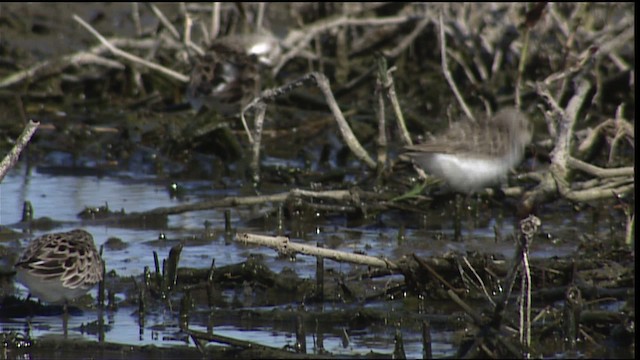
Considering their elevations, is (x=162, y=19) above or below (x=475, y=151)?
above

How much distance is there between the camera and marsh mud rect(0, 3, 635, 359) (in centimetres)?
594

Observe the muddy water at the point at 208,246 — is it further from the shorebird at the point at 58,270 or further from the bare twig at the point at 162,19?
the bare twig at the point at 162,19

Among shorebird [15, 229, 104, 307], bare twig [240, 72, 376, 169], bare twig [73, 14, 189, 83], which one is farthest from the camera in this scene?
bare twig [73, 14, 189, 83]

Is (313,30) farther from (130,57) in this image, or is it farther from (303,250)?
(303,250)

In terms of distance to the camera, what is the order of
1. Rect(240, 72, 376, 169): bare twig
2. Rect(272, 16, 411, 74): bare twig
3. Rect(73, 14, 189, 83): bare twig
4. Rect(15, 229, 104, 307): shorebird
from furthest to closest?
Rect(272, 16, 411, 74): bare twig < Rect(73, 14, 189, 83): bare twig < Rect(240, 72, 376, 169): bare twig < Rect(15, 229, 104, 307): shorebird

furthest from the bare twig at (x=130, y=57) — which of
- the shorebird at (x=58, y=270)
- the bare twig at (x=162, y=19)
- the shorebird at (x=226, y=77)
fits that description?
the shorebird at (x=58, y=270)

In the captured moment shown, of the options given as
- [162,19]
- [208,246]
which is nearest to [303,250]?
[208,246]

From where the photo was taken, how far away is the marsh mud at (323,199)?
5.94m

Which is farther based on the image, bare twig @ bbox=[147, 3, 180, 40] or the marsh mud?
bare twig @ bbox=[147, 3, 180, 40]

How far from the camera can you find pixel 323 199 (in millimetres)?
8562

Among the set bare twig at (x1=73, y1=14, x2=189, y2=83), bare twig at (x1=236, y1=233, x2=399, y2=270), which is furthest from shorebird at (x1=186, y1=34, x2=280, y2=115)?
bare twig at (x1=236, y1=233, x2=399, y2=270)

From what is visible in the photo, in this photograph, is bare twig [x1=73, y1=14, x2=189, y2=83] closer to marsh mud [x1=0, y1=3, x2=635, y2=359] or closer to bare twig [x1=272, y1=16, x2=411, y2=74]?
marsh mud [x1=0, y1=3, x2=635, y2=359]

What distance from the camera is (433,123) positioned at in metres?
11.4

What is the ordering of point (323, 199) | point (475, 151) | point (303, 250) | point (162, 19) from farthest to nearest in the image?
point (162, 19)
point (323, 199)
point (475, 151)
point (303, 250)
